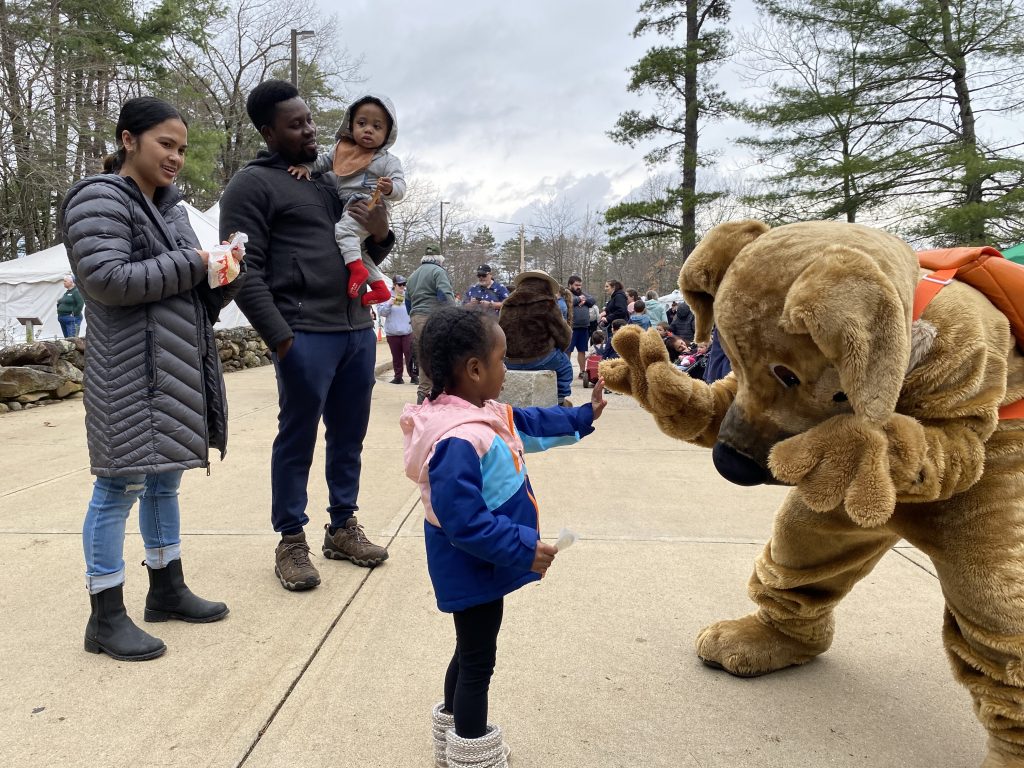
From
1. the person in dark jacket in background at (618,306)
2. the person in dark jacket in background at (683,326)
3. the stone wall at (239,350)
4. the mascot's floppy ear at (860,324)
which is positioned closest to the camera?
the mascot's floppy ear at (860,324)

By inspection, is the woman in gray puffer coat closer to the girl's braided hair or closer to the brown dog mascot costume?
the girl's braided hair

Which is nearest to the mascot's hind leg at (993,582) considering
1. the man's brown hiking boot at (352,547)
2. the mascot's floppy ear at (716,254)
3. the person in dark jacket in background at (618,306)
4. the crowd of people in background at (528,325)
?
the mascot's floppy ear at (716,254)

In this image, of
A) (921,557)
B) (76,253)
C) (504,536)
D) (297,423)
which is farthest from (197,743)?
(921,557)

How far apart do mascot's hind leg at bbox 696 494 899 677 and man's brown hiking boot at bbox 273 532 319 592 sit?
63.5 inches

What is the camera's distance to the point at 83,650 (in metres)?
2.55

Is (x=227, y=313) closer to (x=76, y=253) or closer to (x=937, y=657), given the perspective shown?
(x=76, y=253)

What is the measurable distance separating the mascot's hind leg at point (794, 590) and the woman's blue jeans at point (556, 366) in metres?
5.31

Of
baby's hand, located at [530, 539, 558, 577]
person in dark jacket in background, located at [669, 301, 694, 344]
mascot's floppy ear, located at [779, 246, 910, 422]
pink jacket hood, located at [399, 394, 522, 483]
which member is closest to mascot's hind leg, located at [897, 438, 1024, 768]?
mascot's floppy ear, located at [779, 246, 910, 422]

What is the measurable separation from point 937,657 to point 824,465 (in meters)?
1.47

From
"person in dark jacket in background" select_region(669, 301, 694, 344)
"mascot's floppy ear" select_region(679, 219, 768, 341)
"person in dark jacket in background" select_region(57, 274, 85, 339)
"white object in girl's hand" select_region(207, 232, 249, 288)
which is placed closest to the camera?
"mascot's floppy ear" select_region(679, 219, 768, 341)

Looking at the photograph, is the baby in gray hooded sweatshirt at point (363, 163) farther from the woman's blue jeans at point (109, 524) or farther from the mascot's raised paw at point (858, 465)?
the mascot's raised paw at point (858, 465)

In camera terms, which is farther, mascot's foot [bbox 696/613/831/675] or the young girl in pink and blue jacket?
mascot's foot [bbox 696/613/831/675]

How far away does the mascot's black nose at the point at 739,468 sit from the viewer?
1.84m

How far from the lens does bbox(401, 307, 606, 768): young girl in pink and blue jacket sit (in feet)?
5.47
